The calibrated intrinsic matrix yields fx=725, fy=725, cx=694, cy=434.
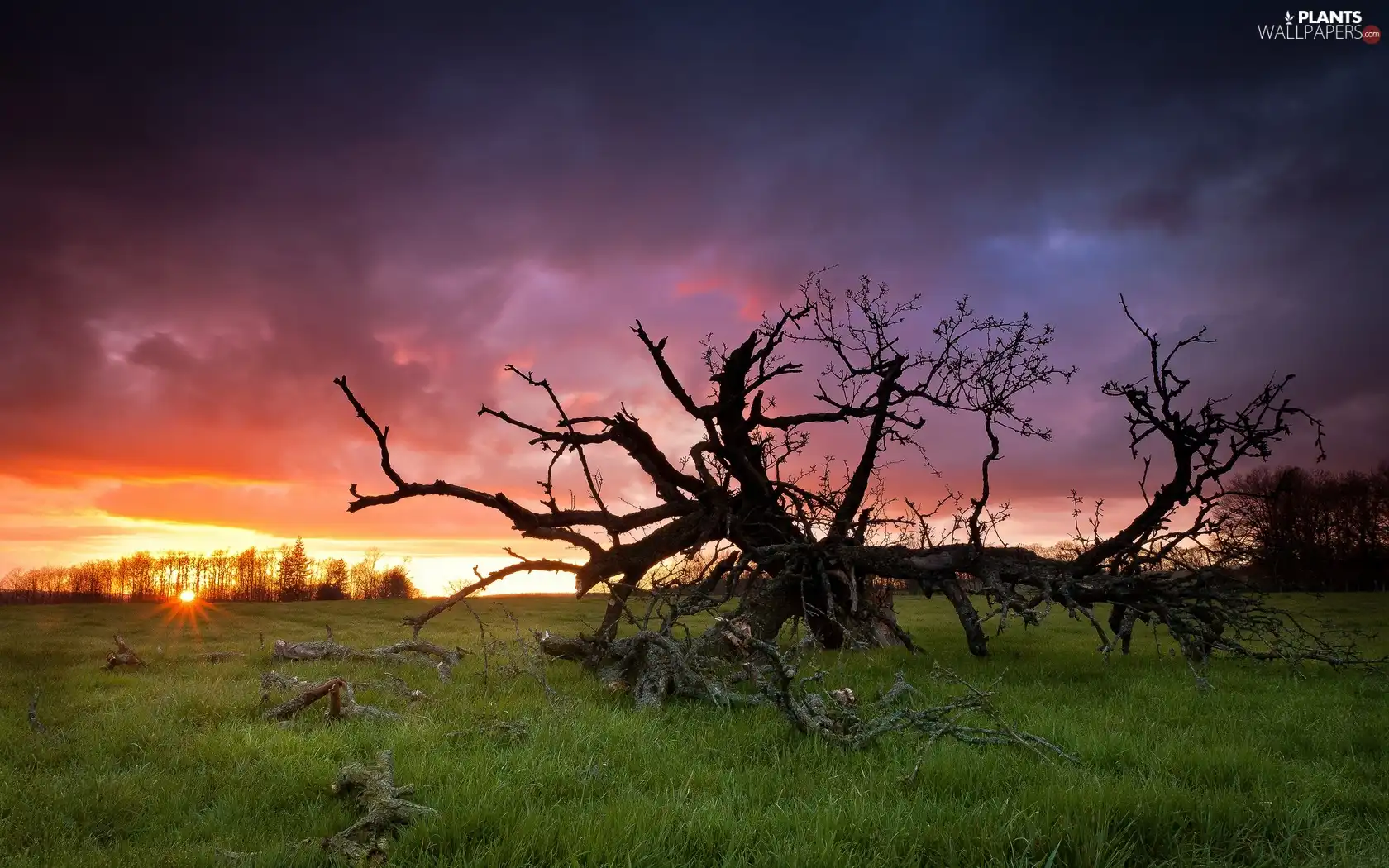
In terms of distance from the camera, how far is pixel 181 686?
1002 cm

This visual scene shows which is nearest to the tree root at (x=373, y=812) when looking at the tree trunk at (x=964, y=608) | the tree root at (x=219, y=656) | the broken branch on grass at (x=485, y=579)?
the broken branch on grass at (x=485, y=579)

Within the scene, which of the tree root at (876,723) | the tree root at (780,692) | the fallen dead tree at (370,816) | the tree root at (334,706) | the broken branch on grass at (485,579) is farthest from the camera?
the broken branch on grass at (485,579)

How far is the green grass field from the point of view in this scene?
13.4 feet

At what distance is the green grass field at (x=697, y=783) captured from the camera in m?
4.08

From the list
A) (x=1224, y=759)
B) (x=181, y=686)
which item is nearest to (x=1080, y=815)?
(x=1224, y=759)

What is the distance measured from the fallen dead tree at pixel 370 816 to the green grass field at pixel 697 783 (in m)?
0.11

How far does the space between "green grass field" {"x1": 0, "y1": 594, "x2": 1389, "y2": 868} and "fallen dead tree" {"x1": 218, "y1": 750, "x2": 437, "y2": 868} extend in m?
0.11

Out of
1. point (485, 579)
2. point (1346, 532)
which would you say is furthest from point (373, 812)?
point (1346, 532)

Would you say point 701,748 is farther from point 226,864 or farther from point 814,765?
point 226,864

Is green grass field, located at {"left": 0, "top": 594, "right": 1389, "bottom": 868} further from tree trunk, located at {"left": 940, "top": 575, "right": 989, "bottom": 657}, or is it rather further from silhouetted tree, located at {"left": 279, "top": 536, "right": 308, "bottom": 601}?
silhouetted tree, located at {"left": 279, "top": 536, "right": 308, "bottom": 601}

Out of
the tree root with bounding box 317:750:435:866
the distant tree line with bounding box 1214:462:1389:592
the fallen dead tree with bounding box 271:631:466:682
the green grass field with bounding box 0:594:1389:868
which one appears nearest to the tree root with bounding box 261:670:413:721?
the green grass field with bounding box 0:594:1389:868

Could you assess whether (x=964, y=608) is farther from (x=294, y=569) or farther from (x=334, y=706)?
(x=294, y=569)

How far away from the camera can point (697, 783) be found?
5.24 meters

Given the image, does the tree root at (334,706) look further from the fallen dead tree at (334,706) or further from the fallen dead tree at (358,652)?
the fallen dead tree at (358,652)
